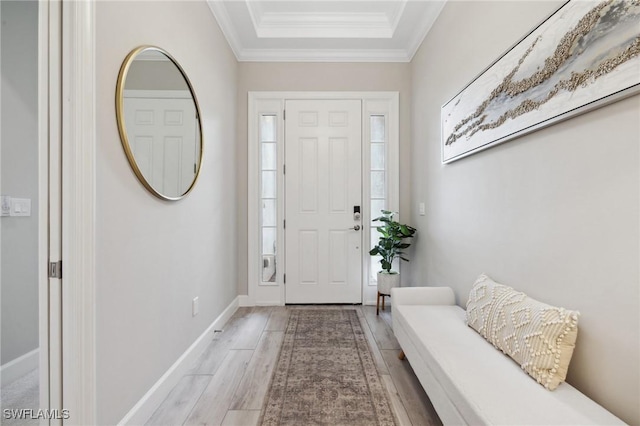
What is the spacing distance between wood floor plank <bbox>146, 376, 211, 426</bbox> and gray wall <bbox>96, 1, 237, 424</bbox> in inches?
6.3

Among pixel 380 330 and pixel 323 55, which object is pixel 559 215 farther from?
pixel 323 55

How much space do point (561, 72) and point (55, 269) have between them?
2239 mm

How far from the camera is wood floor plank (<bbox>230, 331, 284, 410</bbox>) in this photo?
5.43 feet

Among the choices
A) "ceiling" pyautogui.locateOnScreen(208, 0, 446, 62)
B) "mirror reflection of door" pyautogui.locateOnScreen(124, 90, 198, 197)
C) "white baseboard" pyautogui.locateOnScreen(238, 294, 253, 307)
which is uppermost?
"ceiling" pyautogui.locateOnScreen(208, 0, 446, 62)

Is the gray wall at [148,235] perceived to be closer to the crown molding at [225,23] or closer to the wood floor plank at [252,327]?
the crown molding at [225,23]

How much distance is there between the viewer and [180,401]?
1663 mm

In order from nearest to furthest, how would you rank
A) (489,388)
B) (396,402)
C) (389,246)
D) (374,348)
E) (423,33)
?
(489,388) → (396,402) → (374,348) → (423,33) → (389,246)

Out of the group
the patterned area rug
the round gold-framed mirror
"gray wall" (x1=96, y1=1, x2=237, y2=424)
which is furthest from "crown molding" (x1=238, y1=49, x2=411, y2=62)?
the patterned area rug

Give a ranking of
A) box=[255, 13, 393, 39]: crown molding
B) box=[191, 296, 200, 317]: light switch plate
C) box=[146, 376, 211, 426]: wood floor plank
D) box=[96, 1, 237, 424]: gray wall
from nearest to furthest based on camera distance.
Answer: box=[96, 1, 237, 424]: gray wall → box=[146, 376, 211, 426]: wood floor plank → box=[191, 296, 200, 317]: light switch plate → box=[255, 13, 393, 39]: crown molding

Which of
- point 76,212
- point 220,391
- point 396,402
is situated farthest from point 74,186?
point 396,402

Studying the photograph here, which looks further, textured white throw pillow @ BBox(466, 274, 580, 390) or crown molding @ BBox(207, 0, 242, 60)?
crown molding @ BBox(207, 0, 242, 60)

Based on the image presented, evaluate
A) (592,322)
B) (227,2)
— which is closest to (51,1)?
(227,2)

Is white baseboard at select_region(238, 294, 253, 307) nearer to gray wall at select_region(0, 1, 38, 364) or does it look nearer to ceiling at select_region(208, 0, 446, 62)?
gray wall at select_region(0, 1, 38, 364)

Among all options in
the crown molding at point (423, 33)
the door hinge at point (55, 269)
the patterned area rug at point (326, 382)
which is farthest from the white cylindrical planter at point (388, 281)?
the door hinge at point (55, 269)
